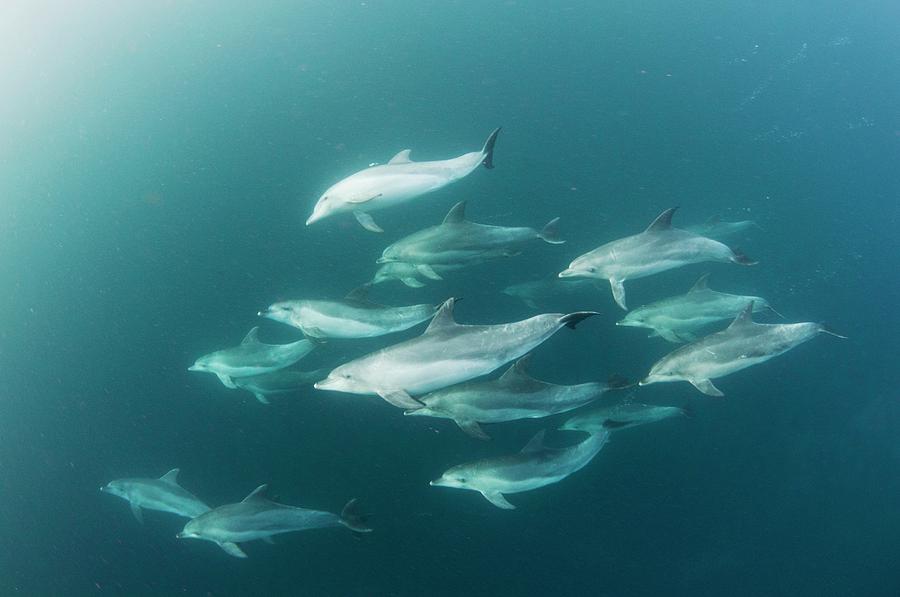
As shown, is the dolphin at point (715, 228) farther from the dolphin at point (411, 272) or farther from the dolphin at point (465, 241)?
the dolphin at point (411, 272)

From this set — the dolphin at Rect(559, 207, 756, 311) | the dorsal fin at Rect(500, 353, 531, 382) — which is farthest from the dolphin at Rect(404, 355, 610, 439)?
the dolphin at Rect(559, 207, 756, 311)

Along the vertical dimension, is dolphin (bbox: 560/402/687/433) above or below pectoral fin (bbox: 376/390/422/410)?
below

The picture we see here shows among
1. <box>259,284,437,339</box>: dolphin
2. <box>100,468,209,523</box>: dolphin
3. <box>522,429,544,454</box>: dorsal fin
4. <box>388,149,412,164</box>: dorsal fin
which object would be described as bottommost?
<box>100,468,209,523</box>: dolphin

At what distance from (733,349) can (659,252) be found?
5.13ft

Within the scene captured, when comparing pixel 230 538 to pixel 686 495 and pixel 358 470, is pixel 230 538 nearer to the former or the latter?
pixel 358 470

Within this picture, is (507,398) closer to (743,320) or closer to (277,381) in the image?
(743,320)

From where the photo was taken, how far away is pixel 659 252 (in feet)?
23.8

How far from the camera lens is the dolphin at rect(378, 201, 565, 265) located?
7.57 m

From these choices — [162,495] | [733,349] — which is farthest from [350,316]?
[162,495]

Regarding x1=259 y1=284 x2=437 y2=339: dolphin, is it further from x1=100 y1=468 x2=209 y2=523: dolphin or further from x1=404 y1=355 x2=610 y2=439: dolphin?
x1=100 y1=468 x2=209 y2=523: dolphin

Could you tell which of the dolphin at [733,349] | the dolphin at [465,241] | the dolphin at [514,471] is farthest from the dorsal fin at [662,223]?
the dolphin at [514,471]

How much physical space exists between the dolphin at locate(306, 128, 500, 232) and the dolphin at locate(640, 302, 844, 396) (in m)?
3.61

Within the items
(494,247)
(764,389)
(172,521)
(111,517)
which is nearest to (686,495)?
(764,389)

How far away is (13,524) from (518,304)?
14946 millimetres
